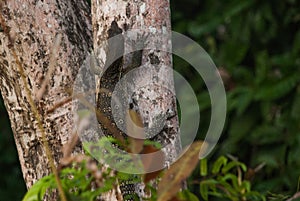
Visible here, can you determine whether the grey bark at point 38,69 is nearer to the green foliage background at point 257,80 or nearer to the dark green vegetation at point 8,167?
the green foliage background at point 257,80

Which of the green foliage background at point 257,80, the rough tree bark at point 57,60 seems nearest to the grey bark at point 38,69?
the rough tree bark at point 57,60

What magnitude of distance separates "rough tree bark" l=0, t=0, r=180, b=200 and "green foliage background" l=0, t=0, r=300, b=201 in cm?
139

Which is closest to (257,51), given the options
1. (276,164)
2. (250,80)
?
(250,80)

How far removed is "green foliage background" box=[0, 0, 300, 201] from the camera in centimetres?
263

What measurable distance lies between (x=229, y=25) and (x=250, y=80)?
1.24 ft

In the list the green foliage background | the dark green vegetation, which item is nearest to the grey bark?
the green foliage background

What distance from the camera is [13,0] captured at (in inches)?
44.1

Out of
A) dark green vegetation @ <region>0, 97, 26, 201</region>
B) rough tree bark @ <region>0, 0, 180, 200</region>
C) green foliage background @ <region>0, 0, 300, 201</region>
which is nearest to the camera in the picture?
rough tree bark @ <region>0, 0, 180, 200</region>

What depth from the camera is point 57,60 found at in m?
1.12

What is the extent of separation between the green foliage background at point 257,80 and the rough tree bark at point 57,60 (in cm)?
139

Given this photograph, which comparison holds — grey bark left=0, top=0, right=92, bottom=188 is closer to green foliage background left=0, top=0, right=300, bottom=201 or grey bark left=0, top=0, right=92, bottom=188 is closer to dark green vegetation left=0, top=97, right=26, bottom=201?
green foliage background left=0, top=0, right=300, bottom=201

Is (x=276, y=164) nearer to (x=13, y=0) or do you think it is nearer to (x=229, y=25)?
(x=229, y=25)

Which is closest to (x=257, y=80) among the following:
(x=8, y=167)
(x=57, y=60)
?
(x=8, y=167)

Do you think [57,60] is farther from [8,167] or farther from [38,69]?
[8,167]
